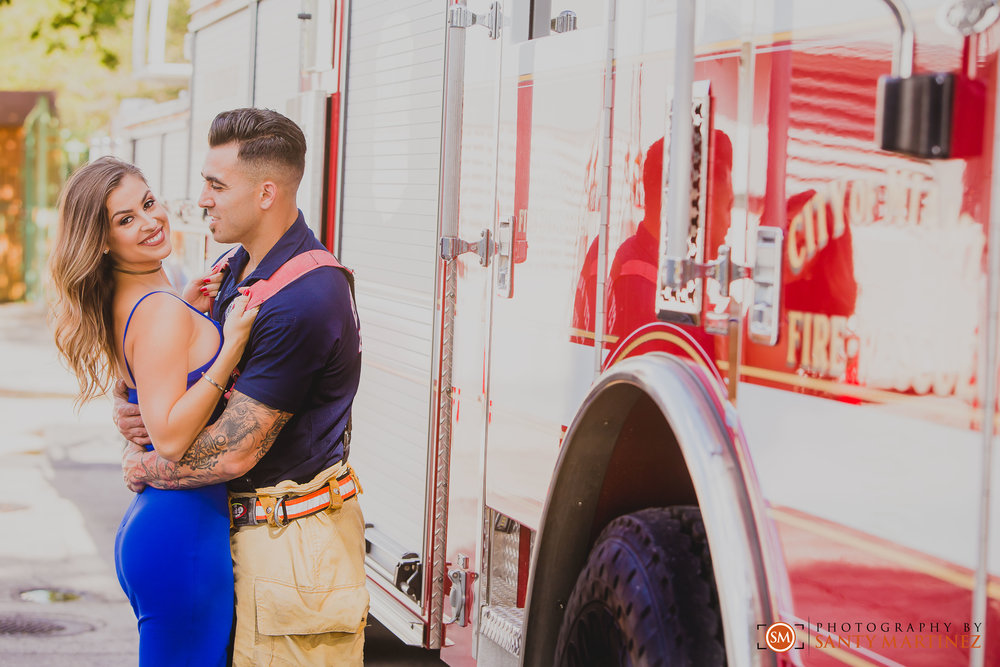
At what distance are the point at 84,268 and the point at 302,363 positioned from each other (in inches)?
21.5

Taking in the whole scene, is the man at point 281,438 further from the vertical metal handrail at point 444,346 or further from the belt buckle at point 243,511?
the vertical metal handrail at point 444,346

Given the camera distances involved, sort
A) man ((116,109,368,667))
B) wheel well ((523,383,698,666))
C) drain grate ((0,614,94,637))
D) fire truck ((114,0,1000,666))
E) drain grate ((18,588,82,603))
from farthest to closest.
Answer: drain grate ((18,588,82,603)) → drain grate ((0,614,94,637)) → man ((116,109,368,667)) → wheel well ((523,383,698,666)) → fire truck ((114,0,1000,666))

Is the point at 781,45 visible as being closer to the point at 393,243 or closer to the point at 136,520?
the point at 136,520

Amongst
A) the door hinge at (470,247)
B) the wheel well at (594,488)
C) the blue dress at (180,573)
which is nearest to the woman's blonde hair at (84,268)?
the blue dress at (180,573)

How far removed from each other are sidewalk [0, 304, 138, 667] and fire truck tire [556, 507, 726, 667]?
7.90 ft

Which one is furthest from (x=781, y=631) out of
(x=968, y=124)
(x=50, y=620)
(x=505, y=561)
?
(x=50, y=620)

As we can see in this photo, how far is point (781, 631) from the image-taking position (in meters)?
1.86

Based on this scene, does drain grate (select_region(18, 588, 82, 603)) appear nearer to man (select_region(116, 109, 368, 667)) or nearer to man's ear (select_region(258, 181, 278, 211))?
man (select_region(116, 109, 368, 667))

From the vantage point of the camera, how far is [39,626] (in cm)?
511

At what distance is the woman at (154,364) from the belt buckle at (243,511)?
0.14ft

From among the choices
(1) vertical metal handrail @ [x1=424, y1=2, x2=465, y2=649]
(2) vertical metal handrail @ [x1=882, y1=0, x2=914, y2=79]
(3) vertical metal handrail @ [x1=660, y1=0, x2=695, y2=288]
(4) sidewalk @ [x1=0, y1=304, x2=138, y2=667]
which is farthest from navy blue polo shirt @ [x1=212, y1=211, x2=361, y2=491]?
(4) sidewalk @ [x1=0, y1=304, x2=138, y2=667]

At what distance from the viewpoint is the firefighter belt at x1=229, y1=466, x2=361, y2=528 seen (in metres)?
2.74

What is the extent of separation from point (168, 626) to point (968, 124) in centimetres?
199

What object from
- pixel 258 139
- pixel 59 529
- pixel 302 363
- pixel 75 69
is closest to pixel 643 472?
pixel 302 363
